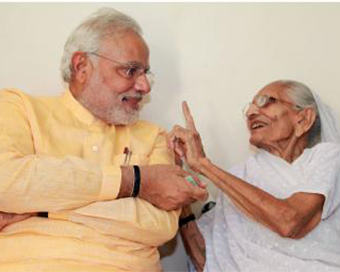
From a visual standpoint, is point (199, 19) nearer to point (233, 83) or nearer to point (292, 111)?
point (233, 83)

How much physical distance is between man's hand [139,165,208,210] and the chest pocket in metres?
0.14

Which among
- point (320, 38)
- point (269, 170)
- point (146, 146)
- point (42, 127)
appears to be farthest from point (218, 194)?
point (320, 38)

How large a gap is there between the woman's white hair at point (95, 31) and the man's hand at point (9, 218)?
607 mm

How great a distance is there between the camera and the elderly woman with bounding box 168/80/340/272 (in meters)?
1.48

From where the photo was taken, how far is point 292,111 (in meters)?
1.83

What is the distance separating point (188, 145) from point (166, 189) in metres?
0.23

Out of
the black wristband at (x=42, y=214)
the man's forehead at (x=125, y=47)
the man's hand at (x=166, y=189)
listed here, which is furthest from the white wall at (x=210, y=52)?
the black wristband at (x=42, y=214)

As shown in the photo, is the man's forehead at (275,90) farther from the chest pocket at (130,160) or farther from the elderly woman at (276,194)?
the chest pocket at (130,160)

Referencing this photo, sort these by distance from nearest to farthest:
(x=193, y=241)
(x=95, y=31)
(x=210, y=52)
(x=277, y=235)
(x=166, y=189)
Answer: (x=166, y=189) → (x=277, y=235) → (x=95, y=31) → (x=193, y=241) → (x=210, y=52)

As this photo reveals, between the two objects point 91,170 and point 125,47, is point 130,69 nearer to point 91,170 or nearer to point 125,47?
point 125,47

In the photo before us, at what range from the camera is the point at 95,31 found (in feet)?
5.47

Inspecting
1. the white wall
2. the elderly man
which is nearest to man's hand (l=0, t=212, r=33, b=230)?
the elderly man

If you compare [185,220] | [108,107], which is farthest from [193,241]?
[108,107]

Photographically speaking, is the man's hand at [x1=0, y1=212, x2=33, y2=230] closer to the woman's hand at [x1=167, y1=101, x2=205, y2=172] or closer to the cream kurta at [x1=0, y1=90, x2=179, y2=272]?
the cream kurta at [x1=0, y1=90, x2=179, y2=272]
